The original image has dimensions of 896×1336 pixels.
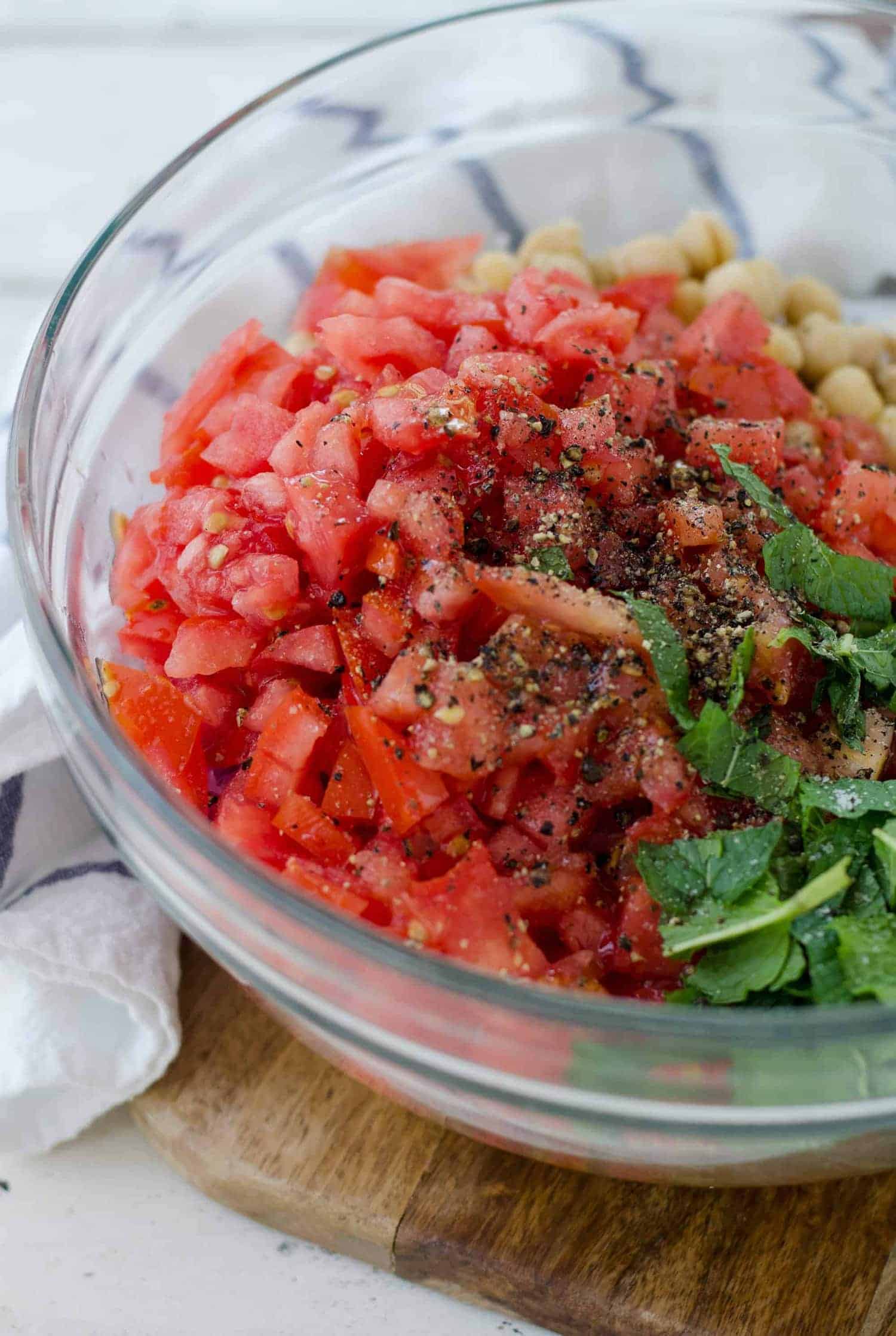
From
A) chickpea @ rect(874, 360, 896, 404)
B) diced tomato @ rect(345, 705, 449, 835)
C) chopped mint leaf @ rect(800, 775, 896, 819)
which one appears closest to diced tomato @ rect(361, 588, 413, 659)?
diced tomato @ rect(345, 705, 449, 835)

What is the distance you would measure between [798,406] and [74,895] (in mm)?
1621

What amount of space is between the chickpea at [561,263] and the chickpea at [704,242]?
25 cm

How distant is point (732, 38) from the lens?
2.91 m

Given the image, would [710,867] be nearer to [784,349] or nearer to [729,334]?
[729,334]

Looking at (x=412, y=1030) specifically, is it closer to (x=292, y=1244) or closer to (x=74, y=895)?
(x=292, y=1244)

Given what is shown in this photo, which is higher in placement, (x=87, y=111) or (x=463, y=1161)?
(x=87, y=111)

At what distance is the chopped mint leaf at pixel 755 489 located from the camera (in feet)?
6.61

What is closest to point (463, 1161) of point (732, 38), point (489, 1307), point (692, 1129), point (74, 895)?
point (489, 1307)

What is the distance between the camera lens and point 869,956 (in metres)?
1.56

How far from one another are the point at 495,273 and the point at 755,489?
1.13m

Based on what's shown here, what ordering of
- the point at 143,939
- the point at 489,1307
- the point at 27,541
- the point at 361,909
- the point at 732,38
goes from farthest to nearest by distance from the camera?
1. the point at 732,38
2. the point at 143,939
3. the point at 489,1307
4. the point at 27,541
5. the point at 361,909

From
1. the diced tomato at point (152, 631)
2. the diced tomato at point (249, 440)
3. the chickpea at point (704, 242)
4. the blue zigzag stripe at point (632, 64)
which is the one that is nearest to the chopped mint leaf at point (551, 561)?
the diced tomato at point (249, 440)

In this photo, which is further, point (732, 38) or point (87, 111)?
point (87, 111)

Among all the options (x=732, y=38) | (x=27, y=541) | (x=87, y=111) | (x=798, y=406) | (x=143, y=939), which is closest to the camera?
(x=27, y=541)
